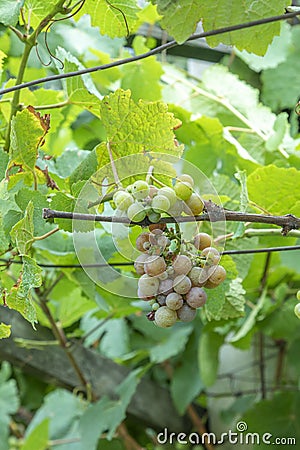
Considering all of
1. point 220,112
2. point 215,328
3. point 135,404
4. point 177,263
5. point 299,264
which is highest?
point 177,263

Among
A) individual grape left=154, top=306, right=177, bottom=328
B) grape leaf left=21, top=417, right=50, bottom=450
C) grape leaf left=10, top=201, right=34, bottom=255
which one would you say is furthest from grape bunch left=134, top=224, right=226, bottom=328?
grape leaf left=21, top=417, right=50, bottom=450

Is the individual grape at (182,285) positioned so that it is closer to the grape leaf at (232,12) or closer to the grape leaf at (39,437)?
the grape leaf at (232,12)

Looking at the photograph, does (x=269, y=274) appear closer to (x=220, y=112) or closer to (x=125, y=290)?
(x=220, y=112)

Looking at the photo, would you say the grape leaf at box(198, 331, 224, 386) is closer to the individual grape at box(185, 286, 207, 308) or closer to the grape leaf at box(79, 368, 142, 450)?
the grape leaf at box(79, 368, 142, 450)

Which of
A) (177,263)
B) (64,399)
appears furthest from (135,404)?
(177,263)

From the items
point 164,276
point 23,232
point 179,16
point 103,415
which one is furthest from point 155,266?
point 103,415

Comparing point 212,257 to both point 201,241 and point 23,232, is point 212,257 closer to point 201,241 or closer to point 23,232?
point 201,241
